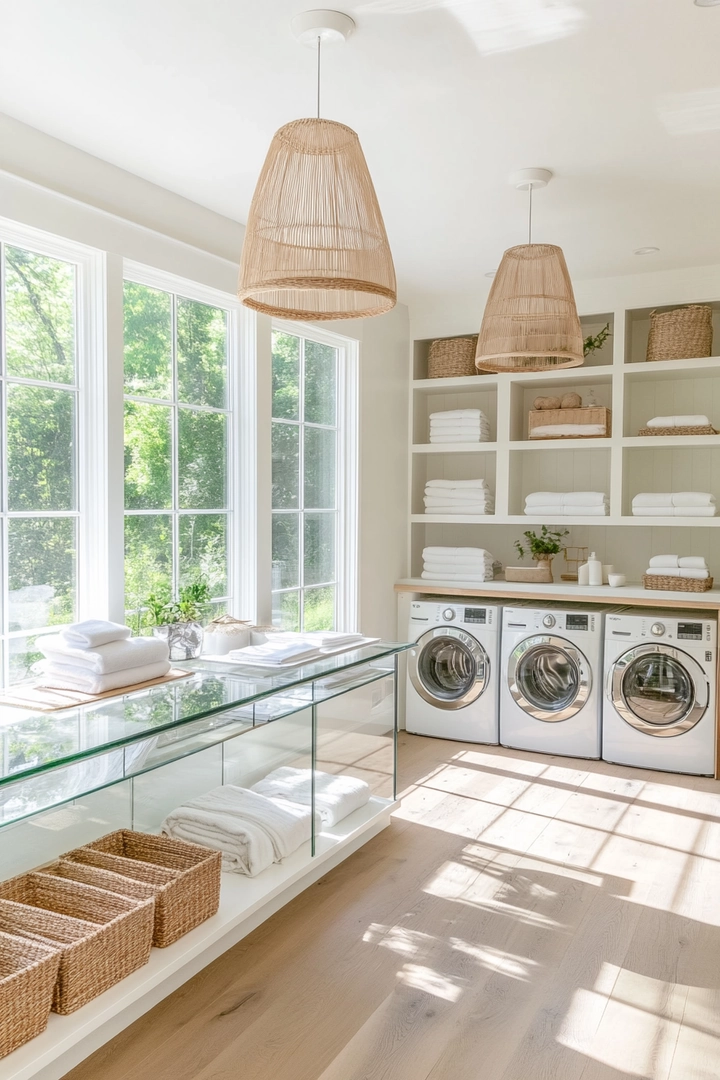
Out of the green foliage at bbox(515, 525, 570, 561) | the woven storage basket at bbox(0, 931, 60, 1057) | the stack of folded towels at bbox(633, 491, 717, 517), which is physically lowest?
the woven storage basket at bbox(0, 931, 60, 1057)

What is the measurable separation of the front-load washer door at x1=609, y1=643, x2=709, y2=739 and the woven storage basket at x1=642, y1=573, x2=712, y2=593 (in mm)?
308

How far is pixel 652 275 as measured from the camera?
448cm

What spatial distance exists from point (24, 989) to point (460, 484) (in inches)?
148

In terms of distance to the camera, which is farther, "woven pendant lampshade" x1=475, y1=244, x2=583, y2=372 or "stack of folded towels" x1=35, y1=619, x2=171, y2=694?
"woven pendant lampshade" x1=475, y1=244, x2=583, y2=372

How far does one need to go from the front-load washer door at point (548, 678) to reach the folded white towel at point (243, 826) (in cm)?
214

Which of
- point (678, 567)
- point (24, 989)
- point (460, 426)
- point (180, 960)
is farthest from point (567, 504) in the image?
point (24, 989)

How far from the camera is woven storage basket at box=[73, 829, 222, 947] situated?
85.5 inches

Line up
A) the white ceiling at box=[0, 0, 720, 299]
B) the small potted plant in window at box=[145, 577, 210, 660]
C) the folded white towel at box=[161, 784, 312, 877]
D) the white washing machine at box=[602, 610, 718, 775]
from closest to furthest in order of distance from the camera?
the white ceiling at box=[0, 0, 720, 299], the folded white towel at box=[161, 784, 312, 877], the small potted plant in window at box=[145, 577, 210, 660], the white washing machine at box=[602, 610, 718, 775]

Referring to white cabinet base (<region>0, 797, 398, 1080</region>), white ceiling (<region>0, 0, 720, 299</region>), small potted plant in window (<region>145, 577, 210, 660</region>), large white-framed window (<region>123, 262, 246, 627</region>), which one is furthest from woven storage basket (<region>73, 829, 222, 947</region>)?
white ceiling (<region>0, 0, 720, 299</region>)

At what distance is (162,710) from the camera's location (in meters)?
2.20

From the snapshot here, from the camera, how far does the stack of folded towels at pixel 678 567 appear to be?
436 cm

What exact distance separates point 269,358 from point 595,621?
2.15m

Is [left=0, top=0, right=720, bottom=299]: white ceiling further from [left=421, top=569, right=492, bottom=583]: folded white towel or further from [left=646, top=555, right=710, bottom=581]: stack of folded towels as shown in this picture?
[left=421, top=569, right=492, bottom=583]: folded white towel

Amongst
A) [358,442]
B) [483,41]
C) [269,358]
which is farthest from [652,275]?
[483,41]
